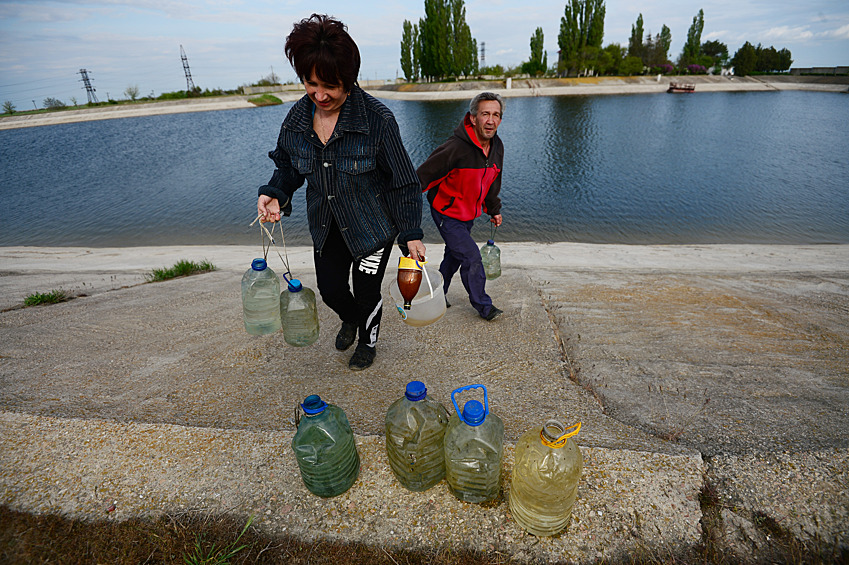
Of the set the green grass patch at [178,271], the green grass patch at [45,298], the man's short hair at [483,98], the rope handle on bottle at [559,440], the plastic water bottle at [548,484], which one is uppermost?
the man's short hair at [483,98]

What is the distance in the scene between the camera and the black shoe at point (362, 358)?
133 inches

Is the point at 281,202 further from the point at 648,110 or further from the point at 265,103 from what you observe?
the point at 265,103

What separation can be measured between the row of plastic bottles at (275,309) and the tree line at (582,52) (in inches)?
2546

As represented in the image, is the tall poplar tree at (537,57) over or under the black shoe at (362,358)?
over

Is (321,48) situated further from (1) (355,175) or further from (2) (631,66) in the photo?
(2) (631,66)

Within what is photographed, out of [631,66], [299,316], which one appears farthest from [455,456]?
[631,66]

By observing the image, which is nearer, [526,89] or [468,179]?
[468,179]

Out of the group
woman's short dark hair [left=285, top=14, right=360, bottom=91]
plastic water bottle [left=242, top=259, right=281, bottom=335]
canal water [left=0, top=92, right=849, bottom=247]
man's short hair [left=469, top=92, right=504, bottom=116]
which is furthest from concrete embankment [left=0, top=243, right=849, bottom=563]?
canal water [left=0, top=92, right=849, bottom=247]

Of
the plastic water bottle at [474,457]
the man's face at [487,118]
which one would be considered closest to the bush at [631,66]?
the man's face at [487,118]

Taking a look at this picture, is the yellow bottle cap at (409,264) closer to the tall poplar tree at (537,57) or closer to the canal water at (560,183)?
the canal water at (560,183)

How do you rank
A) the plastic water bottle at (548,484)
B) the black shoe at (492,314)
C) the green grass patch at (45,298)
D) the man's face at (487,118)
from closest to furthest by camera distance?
the plastic water bottle at (548,484) → the man's face at (487,118) → the black shoe at (492,314) → the green grass patch at (45,298)

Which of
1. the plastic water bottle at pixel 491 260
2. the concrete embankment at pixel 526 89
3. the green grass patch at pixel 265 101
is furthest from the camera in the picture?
the green grass patch at pixel 265 101

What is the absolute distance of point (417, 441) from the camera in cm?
217

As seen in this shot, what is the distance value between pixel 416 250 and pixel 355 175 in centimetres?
65
